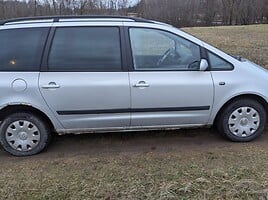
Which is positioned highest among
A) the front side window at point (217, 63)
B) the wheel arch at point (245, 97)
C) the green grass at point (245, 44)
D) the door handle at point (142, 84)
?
the front side window at point (217, 63)

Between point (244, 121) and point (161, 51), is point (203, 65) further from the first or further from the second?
point (244, 121)

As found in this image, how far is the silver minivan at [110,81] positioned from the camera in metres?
4.00

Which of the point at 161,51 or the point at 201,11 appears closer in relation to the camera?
the point at 161,51

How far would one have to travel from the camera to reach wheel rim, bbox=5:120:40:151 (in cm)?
407

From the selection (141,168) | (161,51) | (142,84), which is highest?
(161,51)

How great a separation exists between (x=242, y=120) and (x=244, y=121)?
30 mm

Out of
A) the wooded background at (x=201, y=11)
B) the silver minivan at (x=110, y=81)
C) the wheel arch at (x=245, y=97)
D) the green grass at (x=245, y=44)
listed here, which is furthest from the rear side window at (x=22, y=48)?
the wooded background at (x=201, y=11)

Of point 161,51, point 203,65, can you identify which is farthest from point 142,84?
point 203,65

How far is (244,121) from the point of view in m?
→ 4.34

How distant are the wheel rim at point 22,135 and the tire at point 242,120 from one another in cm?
231

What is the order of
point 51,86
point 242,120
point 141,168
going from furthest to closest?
1. point 242,120
2. point 51,86
3. point 141,168

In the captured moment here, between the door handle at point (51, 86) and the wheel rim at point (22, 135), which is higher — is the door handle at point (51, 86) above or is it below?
above

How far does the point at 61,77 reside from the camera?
3.99 metres

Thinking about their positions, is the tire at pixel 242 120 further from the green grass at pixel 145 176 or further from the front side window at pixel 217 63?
the front side window at pixel 217 63
